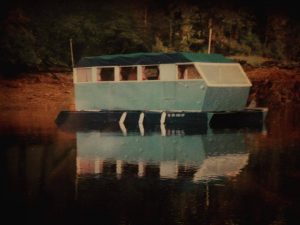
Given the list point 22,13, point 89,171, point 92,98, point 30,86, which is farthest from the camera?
point 22,13

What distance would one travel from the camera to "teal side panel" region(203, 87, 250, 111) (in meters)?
24.3

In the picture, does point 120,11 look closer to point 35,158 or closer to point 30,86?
point 30,86

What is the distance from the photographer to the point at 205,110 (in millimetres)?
24531

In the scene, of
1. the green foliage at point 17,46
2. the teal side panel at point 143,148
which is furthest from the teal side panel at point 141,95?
the green foliage at point 17,46

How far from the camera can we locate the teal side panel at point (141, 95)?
80.2 ft

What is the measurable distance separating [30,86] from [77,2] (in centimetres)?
1017

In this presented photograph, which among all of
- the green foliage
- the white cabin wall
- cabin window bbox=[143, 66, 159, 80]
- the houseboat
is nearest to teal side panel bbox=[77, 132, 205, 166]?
the houseboat

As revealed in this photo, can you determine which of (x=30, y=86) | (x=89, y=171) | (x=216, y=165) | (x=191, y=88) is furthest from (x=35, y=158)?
(x=30, y=86)

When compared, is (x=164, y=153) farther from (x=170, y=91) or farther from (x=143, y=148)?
(x=170, y=91)

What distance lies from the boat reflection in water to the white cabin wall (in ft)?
7.57

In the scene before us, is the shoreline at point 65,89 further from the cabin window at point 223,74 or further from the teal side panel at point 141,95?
the cabin window at point 223,74

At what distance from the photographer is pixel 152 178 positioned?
12812mm

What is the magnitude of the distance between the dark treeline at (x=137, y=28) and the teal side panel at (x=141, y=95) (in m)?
18.1

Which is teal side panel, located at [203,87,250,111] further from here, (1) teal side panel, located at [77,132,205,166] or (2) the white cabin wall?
(1) teal side panel, located at [77,132,205,166]
